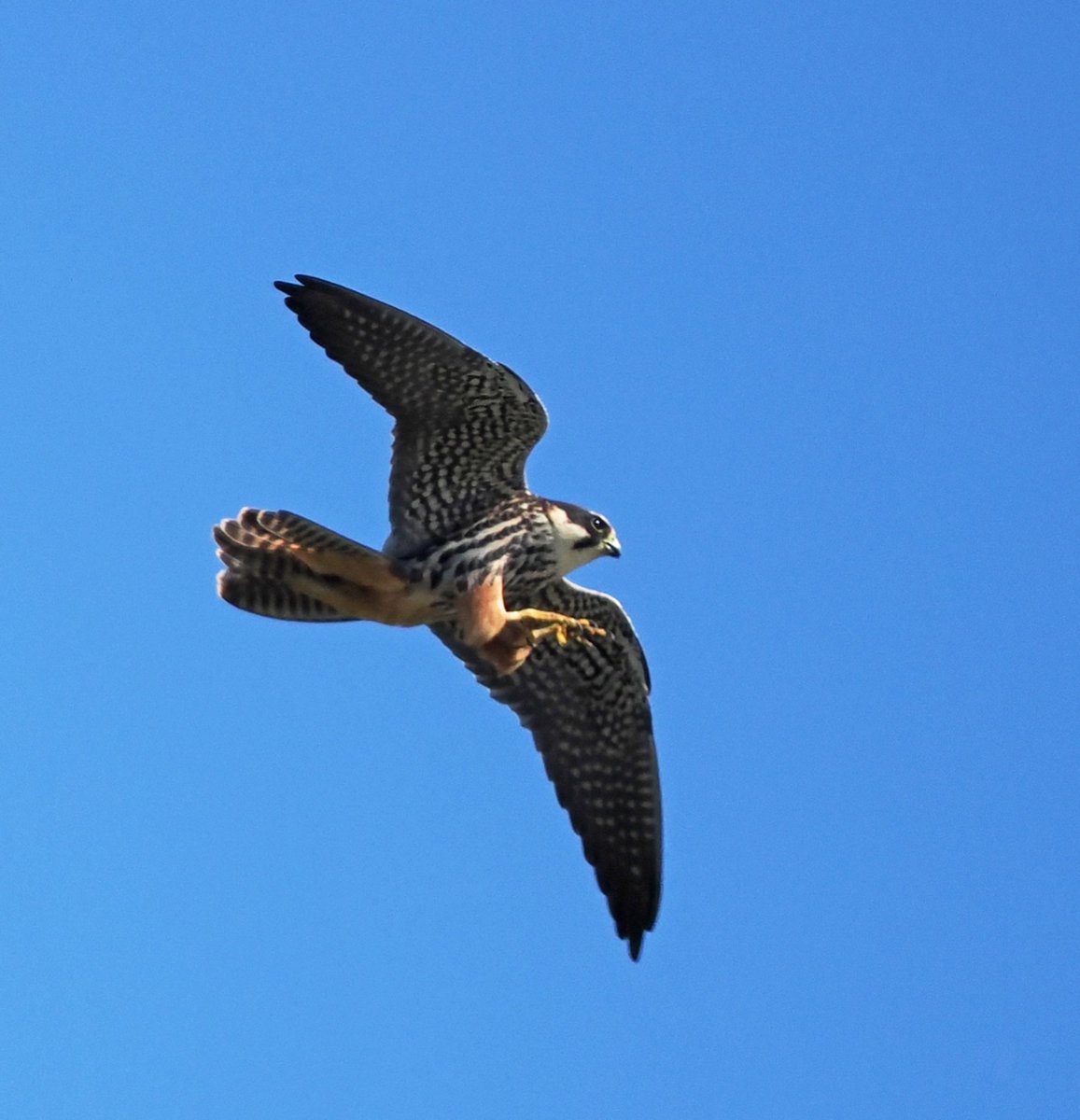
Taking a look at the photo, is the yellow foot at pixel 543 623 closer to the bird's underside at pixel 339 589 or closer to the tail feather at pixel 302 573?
the bird's underside at pixel 339 589

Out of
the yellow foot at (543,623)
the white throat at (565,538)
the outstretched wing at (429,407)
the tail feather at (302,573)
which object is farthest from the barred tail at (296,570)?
the white throat at (565,538)

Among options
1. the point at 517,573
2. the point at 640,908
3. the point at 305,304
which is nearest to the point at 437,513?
the point at 517,573

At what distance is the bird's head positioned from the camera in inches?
384

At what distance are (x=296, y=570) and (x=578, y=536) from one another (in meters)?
1.41

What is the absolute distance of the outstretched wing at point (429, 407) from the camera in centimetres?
959

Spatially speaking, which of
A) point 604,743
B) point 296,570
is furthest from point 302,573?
point 604,743

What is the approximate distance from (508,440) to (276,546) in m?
1.33

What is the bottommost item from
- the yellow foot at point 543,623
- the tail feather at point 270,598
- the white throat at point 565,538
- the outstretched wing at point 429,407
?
the tail feather at point 270,598

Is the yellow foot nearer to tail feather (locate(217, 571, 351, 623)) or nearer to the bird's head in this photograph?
the bird's head

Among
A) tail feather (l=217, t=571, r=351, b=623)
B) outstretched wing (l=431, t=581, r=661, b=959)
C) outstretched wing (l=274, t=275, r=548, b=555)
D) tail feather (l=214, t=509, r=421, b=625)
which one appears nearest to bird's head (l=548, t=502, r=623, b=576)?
outstretched wing (l=274, t=275, r=548, b=555)

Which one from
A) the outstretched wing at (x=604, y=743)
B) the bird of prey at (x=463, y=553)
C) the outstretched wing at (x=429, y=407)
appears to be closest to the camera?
the bird of prey at (x=463, y=553)

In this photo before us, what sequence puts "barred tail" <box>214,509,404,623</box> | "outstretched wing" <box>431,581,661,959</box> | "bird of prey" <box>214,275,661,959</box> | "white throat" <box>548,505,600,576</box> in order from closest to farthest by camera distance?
"barred tail" <box>214,509,404,623</box>, "bird of prey" <box>214,275,661,959</box>, "white throat" <box>548,505,600,576</box>, "outstretched wing" <box>431,581,661,959</box>

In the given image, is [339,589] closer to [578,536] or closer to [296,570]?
[296,570]

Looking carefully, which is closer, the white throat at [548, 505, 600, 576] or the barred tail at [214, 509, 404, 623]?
the barred tail at [214, 509, 404, 623]
